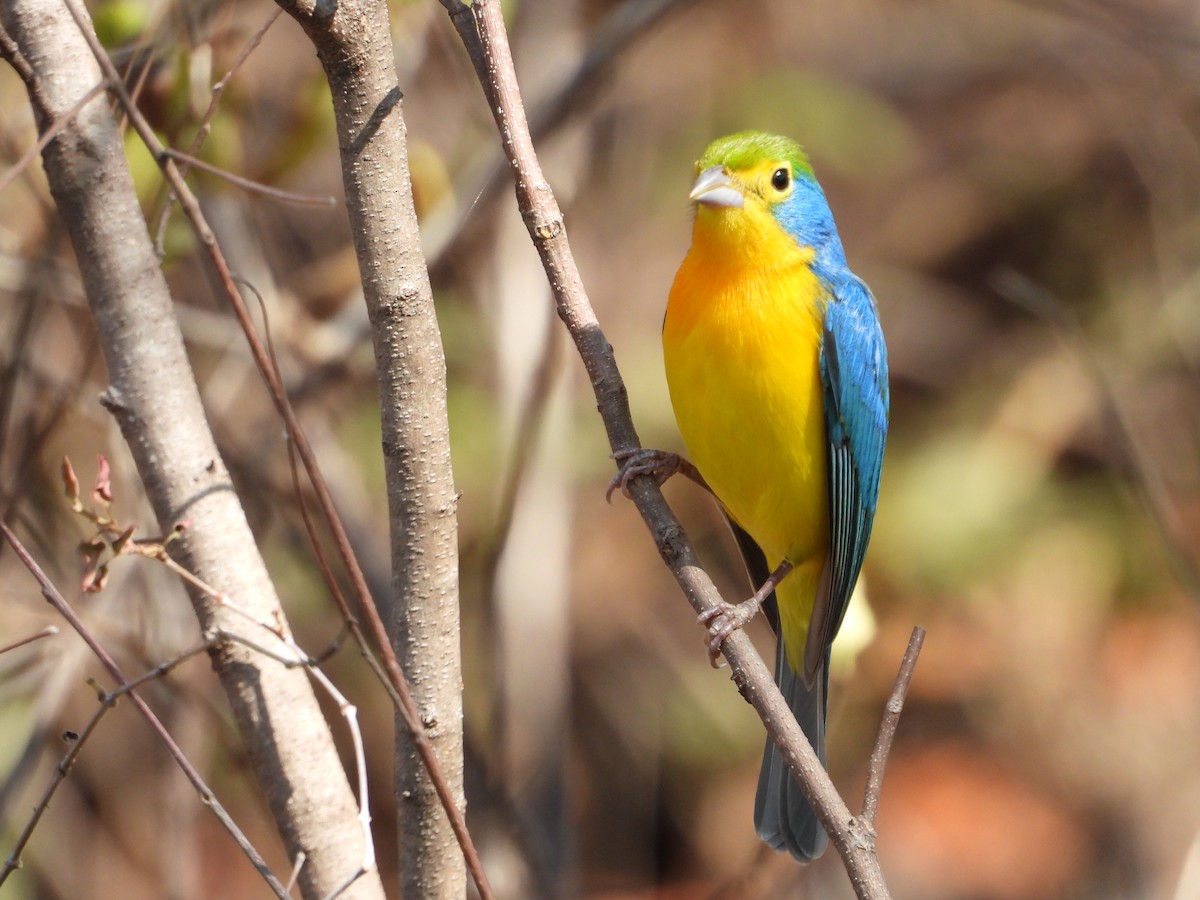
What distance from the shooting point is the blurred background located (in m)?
4.05

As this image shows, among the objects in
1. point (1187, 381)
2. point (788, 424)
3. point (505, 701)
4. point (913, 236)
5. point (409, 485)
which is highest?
point (913, 236)

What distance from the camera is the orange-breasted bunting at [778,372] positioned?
3.15m

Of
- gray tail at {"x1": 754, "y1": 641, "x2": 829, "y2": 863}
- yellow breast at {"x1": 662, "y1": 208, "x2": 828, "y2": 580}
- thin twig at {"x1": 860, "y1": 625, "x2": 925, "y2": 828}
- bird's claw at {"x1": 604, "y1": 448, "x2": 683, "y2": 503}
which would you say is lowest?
gray tail at {"x1": 754, "y1": 641, "x2": 829, "y2": 863}

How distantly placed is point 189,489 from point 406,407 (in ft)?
1.59

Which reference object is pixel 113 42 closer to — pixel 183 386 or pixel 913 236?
pixel 183 386

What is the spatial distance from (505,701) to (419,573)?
263cm

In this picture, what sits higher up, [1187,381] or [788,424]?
[1187,381]

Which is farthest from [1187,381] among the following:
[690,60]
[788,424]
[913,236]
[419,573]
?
[419,573]

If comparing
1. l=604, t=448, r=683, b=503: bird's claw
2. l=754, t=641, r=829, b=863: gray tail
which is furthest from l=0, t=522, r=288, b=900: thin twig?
l=754, t=641, r=829, b=863: gray tail

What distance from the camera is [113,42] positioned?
3117 mm

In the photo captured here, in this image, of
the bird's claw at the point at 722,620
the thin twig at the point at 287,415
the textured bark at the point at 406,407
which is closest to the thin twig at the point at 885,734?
the bird's claw at the point at 722,620

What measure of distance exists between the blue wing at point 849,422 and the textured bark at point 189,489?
66.8 inches

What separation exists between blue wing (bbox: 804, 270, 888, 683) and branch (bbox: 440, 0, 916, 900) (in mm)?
819

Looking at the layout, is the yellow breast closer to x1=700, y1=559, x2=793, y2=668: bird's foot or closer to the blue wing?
the blue wing
